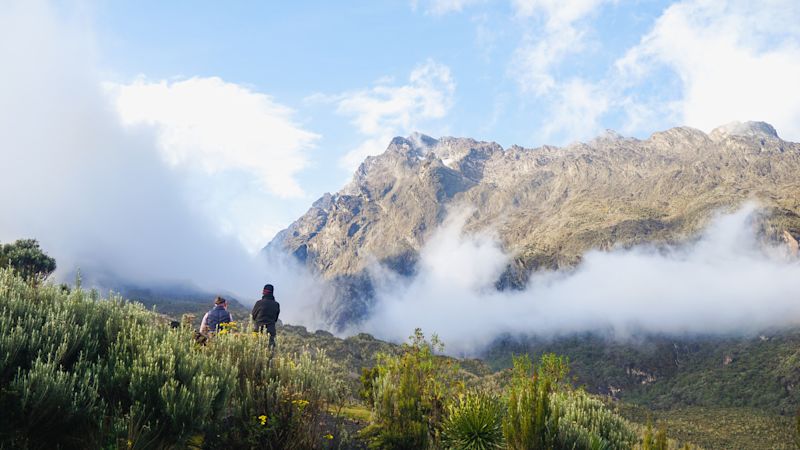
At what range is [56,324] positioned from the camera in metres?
7.66

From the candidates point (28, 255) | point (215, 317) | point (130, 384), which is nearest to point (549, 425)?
point (130, 384)

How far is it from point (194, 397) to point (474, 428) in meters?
5.55

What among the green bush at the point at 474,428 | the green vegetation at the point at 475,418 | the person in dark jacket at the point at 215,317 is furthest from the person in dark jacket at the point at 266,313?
the green bush at the point at 474,428

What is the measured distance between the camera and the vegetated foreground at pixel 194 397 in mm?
6711

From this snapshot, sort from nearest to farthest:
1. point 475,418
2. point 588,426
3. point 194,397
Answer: point 194,397 < point 475,418 < point 588,426

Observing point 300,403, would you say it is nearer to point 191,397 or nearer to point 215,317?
point 191,397

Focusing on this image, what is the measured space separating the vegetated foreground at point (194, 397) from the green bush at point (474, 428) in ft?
0.08

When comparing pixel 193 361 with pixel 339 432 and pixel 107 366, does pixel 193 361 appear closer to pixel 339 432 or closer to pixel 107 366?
pixel 107 366

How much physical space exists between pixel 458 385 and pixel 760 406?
23889 centimetres

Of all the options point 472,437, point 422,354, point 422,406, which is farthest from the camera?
point 422,354

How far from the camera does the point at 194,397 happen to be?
289 inches

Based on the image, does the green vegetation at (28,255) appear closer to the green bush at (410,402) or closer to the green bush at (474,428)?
the green bush at (410,402)

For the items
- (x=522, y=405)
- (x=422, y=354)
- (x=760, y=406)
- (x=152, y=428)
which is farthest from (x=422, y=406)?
(x=760, y=406)

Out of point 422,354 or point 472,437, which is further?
point 422,354
